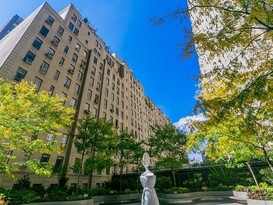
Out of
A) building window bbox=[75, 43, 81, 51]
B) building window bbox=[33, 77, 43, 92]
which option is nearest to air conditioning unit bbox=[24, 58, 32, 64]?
building window bbox=[33, 77, 43, 92]

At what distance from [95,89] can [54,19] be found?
1316 cm

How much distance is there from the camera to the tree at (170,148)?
76.3 feet

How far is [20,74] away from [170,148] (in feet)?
68.7

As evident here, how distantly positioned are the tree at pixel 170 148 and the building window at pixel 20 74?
1862 cm

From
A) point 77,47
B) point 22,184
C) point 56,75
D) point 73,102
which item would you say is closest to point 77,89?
point 73,102

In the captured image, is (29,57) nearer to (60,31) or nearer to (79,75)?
(60,31)

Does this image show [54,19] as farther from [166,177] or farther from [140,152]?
[166,177]

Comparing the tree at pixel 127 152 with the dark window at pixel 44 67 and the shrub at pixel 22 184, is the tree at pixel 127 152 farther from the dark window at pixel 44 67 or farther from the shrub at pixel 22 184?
the dark window at pixel 44 67

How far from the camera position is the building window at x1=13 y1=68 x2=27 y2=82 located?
20453 millimetres

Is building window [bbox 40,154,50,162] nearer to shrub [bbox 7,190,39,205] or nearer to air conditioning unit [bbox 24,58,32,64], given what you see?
shrub [bbox 7,190,39,205]

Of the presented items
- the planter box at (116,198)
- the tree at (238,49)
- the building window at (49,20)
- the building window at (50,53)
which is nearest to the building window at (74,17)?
the building window at (49,20)

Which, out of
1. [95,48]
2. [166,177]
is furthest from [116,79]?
[166,177]

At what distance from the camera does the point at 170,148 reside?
24.4 metres

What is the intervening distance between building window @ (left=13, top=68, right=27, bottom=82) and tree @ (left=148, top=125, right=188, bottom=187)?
61.1 ft
